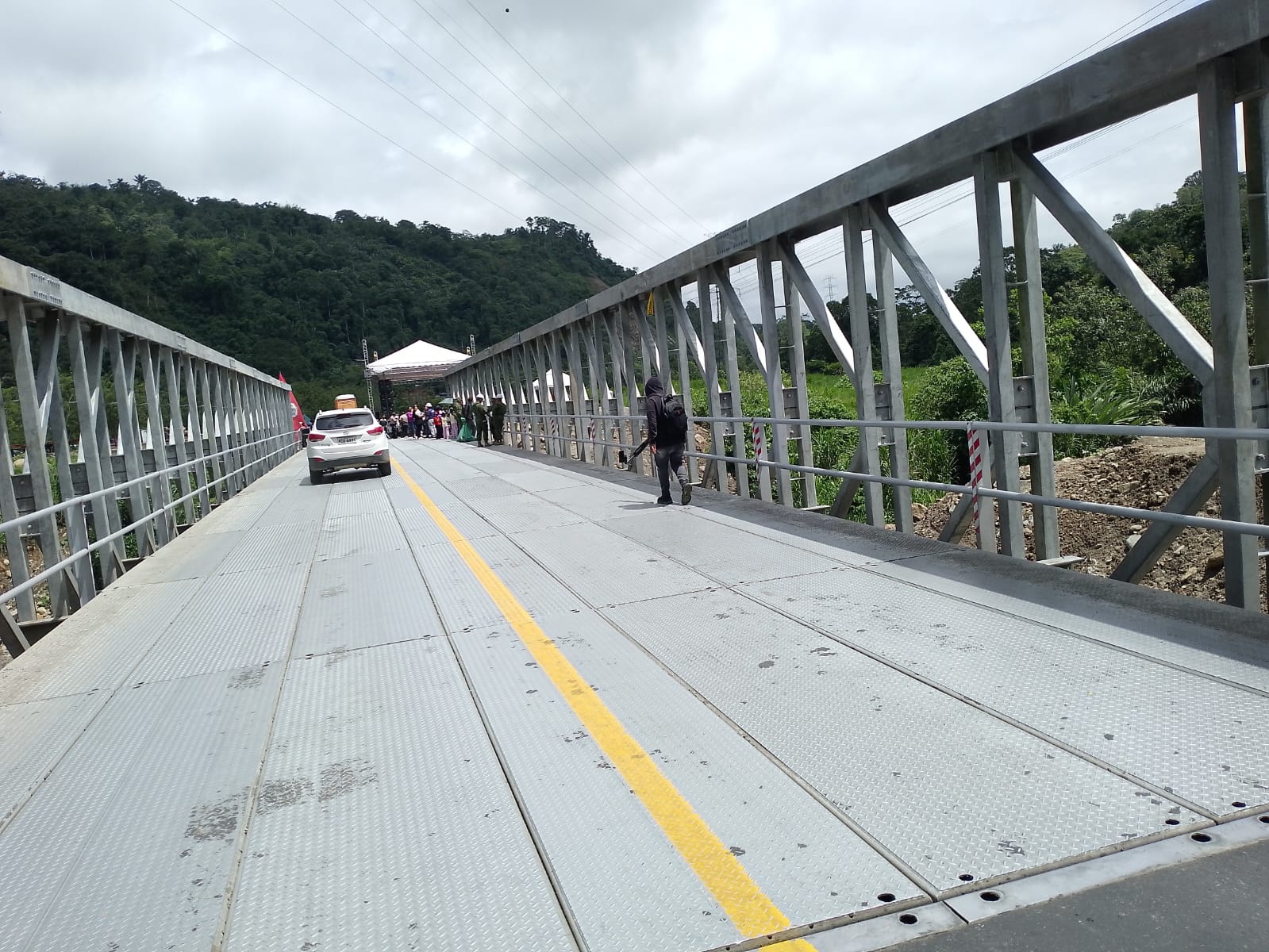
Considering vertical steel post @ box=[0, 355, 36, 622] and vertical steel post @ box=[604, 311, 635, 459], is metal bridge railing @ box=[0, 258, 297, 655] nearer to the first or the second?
vertical steel post @ box=[0, 355, 36, 622]

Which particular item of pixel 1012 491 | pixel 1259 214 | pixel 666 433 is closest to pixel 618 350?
pixel 666 433

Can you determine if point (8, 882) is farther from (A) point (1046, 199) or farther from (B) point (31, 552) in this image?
(B) point (31, 552)

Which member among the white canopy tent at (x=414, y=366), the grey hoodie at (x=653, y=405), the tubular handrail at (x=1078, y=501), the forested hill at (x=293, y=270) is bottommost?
the tubular handrail at (x=1078, y=501)

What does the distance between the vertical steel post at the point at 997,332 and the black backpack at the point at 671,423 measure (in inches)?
204

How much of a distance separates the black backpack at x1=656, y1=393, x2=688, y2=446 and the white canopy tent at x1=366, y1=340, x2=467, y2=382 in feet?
129

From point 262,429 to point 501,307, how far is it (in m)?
73.7

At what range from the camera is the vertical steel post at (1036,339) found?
775cm

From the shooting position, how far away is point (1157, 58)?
19.7ft

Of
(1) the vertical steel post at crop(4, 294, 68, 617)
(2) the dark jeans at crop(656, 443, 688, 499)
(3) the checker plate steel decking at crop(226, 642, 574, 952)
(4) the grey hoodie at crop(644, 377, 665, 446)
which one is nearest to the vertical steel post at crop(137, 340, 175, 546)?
(1) the vertical steel post at crop(4, 294, 68, 617)

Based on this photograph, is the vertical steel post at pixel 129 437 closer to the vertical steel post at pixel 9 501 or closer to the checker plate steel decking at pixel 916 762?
the vertical steel post at pixel 9 501

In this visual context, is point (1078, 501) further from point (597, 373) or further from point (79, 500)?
point (597, 373)

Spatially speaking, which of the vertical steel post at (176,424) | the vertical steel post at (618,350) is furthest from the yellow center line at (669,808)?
the vertical steel post at (618,350)

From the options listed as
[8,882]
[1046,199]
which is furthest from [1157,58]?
[8,882]

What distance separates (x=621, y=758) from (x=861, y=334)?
6.71m
